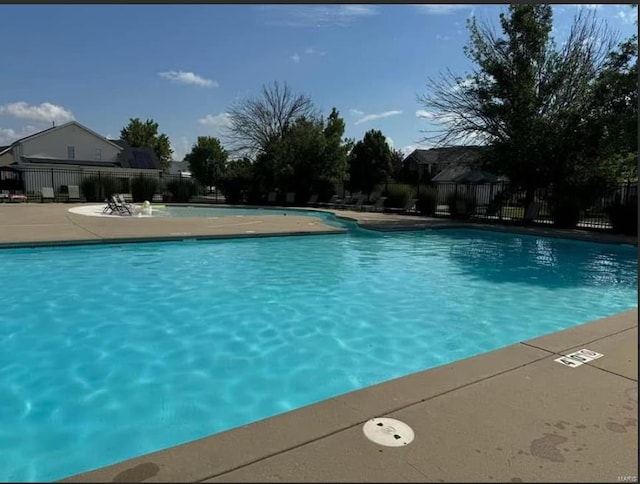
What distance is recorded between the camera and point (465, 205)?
736 inches

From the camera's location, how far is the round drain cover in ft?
6.98

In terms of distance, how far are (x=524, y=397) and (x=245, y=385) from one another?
7.33 ft

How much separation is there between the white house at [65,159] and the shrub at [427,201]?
2284 cm

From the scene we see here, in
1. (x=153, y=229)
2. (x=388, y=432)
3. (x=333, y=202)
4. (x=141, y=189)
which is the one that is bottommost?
(x=388, y=432)

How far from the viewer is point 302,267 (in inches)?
351

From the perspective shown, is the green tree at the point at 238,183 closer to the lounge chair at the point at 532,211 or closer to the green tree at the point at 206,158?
the lounge chair at the point at 532,211

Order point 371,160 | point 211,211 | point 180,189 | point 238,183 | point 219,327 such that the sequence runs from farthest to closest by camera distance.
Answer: point 371,160 < point 238,183 < point 180,189 < point 211,211 < point 219,327

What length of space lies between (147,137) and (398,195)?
4465 cm

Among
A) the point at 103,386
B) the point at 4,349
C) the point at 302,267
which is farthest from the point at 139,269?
the point at 103,386

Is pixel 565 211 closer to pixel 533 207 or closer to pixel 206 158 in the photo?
pixel 533 207

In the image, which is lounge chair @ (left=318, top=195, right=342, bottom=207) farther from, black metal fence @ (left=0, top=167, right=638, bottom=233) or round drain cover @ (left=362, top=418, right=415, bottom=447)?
round drain cover @ (left=362, top=418, right=415, bottom=447)

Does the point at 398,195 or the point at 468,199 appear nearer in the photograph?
the point at 468,199

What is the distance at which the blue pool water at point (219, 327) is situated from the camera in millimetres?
3273

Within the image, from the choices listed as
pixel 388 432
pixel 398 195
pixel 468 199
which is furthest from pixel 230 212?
pixel 388 432
